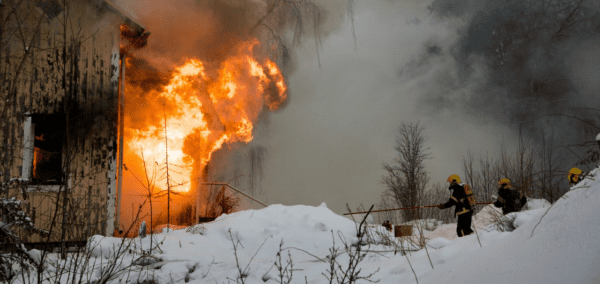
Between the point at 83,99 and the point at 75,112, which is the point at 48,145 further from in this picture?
the point at 83,99

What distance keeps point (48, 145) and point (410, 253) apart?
8.82m

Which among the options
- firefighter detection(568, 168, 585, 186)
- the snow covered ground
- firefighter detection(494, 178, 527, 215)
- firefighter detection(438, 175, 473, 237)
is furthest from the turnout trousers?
the snow covered ground

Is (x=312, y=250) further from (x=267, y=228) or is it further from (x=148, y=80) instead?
(x=148, y=80)

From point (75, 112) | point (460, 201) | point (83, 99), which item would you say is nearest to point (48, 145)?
point (75, 112)

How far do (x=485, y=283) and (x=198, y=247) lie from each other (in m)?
5.75

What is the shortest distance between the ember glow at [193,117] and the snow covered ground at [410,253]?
4518mm

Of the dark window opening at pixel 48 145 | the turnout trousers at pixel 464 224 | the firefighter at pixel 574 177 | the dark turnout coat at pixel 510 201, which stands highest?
the dark window opening at pixel 48 145

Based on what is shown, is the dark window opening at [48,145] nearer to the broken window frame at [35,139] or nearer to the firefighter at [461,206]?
the broken window frame at [35,139]

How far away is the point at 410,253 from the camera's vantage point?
213 inches

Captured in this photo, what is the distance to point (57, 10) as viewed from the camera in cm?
916

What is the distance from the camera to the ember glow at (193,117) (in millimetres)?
12781

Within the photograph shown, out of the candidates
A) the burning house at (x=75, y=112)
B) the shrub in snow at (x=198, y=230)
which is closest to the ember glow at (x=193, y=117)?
the burning house at (x=75, y=112)

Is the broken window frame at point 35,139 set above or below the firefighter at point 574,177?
above

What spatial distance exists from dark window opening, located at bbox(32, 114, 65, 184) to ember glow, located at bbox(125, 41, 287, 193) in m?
2.47
